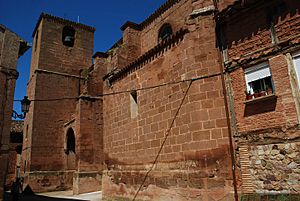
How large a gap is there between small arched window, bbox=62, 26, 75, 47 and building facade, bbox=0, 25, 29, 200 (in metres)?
9.85

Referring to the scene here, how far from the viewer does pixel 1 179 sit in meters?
7.83

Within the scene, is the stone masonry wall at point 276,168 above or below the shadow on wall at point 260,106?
below

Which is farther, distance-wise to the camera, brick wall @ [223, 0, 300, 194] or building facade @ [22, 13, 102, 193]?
building facade @ [22, 13, 102, 193]

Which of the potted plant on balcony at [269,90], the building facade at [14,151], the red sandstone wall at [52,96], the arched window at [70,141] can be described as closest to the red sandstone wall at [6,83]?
the red sandstone wall at [52,96]

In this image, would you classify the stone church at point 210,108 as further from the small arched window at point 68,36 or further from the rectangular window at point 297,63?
the small arched window at point 68,36

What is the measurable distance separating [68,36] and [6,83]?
1132 cm

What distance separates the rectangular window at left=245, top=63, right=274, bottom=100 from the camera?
5664mm

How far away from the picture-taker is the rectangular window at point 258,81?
223 inches

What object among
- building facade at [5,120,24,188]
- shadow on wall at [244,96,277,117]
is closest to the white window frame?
shadow on wall at [244,96,277,117]

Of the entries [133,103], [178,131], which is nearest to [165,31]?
[133,103]

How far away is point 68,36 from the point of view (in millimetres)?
19125

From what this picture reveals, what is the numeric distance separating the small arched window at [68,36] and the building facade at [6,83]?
9854 mm

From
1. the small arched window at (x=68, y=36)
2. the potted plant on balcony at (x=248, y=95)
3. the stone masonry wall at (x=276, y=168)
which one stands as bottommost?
the stone masonry wall at (x=276, y=168)

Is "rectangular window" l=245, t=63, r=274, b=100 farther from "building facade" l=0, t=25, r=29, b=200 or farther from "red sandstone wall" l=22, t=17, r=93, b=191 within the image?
"red sandstone wall" l=22, t=17, r=93, b=191
